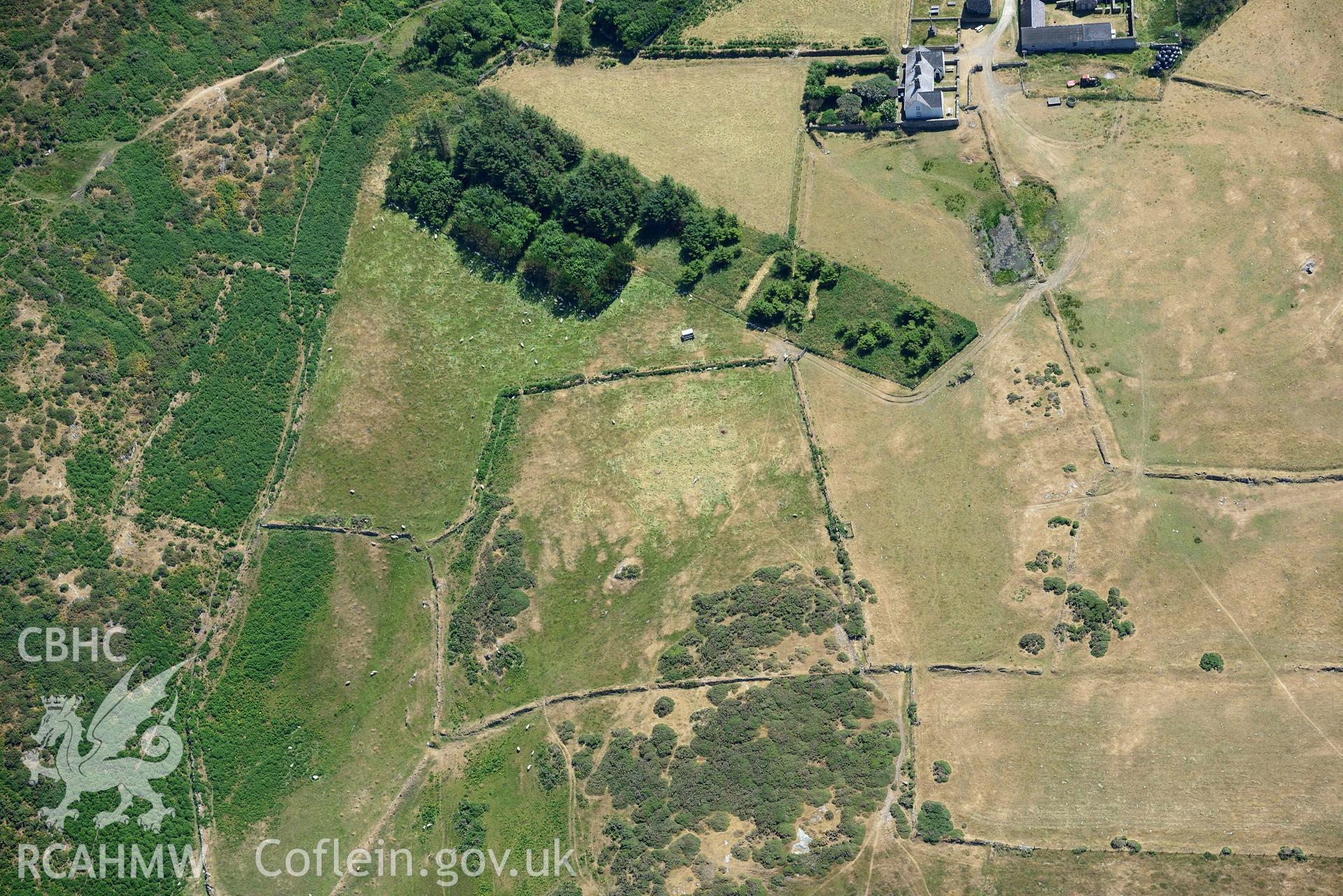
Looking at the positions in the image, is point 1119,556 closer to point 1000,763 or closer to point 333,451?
point 1000,763

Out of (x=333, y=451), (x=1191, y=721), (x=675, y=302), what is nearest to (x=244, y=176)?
(x=333, y=451)

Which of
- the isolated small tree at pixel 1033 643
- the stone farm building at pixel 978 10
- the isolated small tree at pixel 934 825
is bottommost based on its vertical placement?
the isolated small tree at pixel 934 825

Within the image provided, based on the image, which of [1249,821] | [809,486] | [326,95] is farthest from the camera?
[326,95]

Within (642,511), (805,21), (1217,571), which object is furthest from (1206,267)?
(642,511)

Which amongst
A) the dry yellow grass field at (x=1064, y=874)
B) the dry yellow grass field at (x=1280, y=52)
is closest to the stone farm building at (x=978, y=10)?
the dry yellow grass field at (x=1280, y=52)

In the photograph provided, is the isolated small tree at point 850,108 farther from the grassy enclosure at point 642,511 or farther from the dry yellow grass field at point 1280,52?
the dry yellow grass field at point 1280,52
